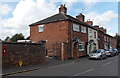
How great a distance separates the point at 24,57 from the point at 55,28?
1058cm

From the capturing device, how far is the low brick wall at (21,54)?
39.8ft

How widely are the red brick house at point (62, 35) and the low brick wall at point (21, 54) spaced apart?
204 inches

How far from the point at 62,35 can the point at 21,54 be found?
9.85 meters

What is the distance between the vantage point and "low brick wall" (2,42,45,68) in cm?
1212

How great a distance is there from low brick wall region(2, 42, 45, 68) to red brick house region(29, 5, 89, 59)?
5.18 meters

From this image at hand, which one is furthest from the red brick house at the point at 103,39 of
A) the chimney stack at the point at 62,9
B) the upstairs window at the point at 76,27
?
the chimney stack at the point at 62,9

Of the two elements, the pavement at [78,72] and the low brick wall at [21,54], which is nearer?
the pavement at [78,72]

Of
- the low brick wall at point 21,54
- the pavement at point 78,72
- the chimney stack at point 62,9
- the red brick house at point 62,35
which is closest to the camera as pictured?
the pavement at point 78,72

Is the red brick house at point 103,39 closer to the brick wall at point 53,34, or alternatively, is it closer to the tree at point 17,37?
the brick wall at point 53,34

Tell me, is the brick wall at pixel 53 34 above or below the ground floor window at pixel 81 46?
above

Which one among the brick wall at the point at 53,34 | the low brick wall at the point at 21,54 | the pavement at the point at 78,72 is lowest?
the pavement at the point at 78,72

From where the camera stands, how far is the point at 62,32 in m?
22.2

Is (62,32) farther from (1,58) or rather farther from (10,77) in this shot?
(10,77)

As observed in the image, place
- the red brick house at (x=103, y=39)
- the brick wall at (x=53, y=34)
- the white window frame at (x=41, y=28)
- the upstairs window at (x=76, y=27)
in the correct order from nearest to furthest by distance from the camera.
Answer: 1. the brick wall at (x=53, y=34)
2. the upstairs window at (x=76, y=27)
3. the white window frame at (x=41, y=28)
4. the red brick house at (x=103, y=39)
